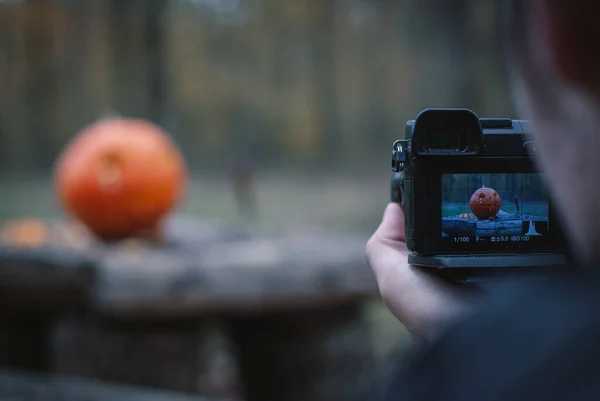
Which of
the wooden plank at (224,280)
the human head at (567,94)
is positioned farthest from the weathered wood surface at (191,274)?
the human head at (567,94)

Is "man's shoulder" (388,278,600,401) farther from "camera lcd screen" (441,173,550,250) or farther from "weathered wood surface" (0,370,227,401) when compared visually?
"weathered wood surface" (0,370,227,401)

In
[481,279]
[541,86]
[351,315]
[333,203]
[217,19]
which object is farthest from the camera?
[217,19]

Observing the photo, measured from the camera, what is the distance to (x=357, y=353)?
190 cm

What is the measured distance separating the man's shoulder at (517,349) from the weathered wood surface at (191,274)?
4.48 feet

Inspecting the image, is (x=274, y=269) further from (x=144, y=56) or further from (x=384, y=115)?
(x=144, y=56)

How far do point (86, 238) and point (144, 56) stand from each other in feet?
8.95

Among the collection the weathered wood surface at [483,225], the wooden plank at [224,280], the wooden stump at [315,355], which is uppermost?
the weathered wood surface at [483,225]

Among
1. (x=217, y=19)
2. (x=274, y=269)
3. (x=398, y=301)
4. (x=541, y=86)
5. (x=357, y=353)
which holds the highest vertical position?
(x=217, y=19)

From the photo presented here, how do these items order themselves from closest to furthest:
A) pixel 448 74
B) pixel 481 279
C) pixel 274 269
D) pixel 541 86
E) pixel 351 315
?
pixel 541 86 < pixel 481 279 < pixel 274 269 < pixel 351 315 < pixel 448 74

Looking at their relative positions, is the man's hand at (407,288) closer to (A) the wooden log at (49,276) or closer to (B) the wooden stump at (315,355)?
(A) the wooden log at (49,276)

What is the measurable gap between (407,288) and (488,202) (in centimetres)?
8

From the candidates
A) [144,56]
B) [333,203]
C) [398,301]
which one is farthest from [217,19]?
[398,301]

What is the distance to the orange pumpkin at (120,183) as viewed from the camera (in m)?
1.80

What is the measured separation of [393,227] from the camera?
55 centimetres
